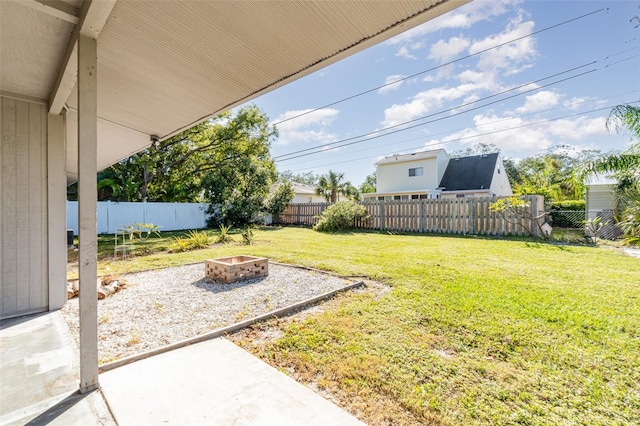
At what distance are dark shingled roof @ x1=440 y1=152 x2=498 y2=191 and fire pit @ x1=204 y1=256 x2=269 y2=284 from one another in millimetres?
18638

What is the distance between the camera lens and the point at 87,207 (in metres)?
1.86

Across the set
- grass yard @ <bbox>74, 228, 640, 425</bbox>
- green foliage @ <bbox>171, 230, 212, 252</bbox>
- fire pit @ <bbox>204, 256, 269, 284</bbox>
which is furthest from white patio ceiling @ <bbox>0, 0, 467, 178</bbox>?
green foliage @ <bbox>171, 230, 212, 252</bbox>

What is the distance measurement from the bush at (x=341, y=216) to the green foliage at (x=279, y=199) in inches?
182

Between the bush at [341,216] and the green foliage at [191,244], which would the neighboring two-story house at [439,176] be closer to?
the bush at [341,216]

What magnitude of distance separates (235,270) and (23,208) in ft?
8.99

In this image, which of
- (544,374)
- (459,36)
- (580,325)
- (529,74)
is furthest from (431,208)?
(544,374)

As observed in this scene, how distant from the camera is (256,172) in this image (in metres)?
16.6

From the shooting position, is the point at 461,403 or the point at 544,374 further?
the point at 544,374

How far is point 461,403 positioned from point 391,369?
1.71ft

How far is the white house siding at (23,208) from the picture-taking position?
3.12 m

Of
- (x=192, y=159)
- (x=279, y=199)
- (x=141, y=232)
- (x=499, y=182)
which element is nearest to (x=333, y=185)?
(x=279, y=199)

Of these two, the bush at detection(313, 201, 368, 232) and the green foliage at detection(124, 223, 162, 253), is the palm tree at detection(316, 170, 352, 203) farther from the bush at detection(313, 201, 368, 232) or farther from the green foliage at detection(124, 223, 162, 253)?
the green foliage at detection(124, 223, 162, 253)

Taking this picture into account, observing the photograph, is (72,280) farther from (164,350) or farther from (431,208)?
(431,208)

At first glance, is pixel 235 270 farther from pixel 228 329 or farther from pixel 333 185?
pixel 333 185
